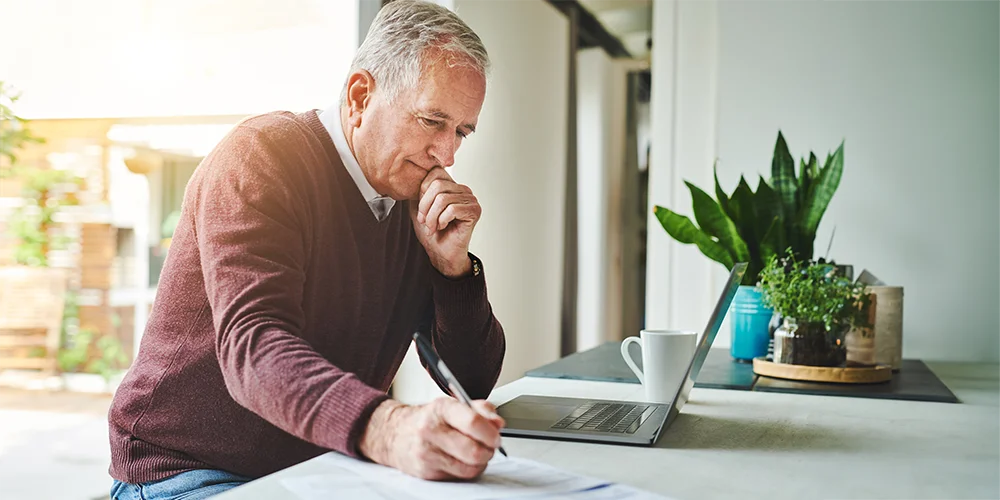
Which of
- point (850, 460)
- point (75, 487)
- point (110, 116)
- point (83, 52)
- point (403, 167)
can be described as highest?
point (83, 52)

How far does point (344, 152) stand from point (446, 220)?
8.5 inches

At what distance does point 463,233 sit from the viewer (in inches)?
54.7

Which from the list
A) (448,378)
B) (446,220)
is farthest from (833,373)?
(448,378)

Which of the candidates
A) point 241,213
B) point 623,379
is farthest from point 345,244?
point 623,379

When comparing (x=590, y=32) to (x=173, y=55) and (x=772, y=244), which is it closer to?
(x=173, y=55)

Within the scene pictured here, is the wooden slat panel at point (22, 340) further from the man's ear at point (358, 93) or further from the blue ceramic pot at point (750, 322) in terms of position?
the blue ceramic pot at point (750, 322)

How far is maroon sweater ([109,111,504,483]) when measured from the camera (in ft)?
2.91

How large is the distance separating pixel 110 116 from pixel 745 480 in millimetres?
2074

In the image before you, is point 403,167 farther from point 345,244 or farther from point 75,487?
point 75,487

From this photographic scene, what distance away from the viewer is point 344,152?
1395mm

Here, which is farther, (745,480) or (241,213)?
(241,213)

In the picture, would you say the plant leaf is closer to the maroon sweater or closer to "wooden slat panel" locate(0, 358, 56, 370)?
the maroon sweater

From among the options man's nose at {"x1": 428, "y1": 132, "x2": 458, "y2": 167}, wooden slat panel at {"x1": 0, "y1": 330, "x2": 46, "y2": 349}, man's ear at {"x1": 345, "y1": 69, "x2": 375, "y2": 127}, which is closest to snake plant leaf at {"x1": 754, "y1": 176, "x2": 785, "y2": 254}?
man's nose at {"x1": 428, "y1": 132, "x2": 458, "y2": 167}

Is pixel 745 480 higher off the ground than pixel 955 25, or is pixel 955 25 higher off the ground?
pixel 955 25
